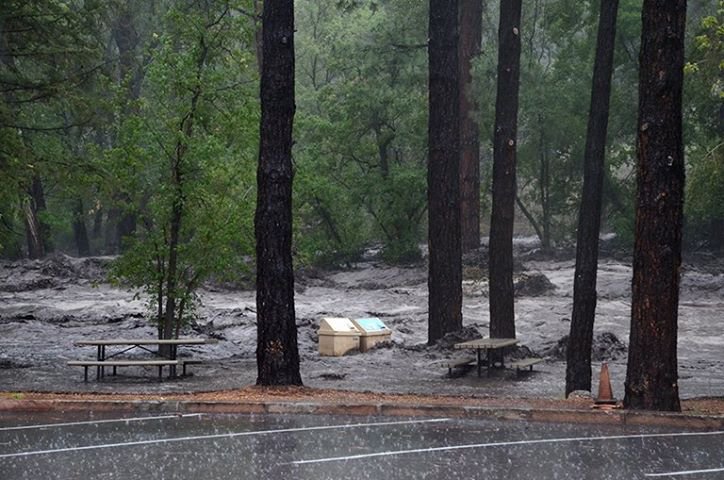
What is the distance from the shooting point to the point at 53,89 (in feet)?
82.7

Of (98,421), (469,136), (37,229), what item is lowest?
(98,421)

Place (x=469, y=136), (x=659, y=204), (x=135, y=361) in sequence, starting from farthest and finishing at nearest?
(x=469, y=136) < (x=135, y=361) < (x=659, y=204)

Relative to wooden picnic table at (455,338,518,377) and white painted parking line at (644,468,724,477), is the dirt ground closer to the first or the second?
wooden picnic table at (455,338,518,377)

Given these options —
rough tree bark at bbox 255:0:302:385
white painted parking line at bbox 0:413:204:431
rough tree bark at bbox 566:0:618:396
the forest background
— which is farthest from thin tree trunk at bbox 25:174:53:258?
white painted parking line at bbox 0:413:204:431

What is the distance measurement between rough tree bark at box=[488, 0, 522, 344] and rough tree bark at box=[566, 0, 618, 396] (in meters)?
5.09

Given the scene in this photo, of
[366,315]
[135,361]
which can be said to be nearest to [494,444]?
[135,361]

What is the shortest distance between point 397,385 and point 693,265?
90.9ft

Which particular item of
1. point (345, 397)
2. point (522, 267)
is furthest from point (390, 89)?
point (345, 397)

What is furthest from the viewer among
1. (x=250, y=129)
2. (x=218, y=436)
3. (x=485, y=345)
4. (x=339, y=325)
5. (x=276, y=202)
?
(x=339, y=325)

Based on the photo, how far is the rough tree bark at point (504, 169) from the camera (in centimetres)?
2491

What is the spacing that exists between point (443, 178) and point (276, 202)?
9.96 m

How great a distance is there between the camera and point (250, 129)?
83.4 ft

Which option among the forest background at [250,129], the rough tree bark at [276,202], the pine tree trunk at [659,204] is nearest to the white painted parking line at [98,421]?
the rough tree bark at [276,202]

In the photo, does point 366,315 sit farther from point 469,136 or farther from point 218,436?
point 218,436
